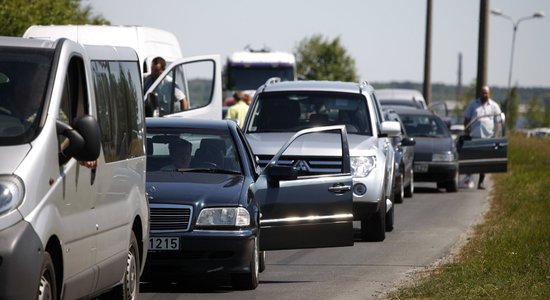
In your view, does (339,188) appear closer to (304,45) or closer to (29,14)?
(29,14)

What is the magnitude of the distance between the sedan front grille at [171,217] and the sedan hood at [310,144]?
4782 millimetres

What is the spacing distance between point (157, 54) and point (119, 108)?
51.3 ft

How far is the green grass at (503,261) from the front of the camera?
40.9 feet

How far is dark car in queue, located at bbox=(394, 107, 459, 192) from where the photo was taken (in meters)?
29.7

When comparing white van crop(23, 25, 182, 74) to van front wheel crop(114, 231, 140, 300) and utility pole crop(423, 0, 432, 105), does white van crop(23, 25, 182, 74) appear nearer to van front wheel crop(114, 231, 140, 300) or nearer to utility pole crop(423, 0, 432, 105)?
van front wheel crop(114, 231, 140, 300)

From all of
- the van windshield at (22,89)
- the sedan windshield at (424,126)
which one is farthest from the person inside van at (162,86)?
the van windshield at (22,89)

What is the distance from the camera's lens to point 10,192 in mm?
8297

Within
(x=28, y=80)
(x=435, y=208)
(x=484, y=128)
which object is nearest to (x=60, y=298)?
(x=28, y=80)

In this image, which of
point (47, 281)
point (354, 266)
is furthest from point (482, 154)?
point (47, 281)

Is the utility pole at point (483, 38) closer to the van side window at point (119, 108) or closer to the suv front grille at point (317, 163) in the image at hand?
the suv front grille at point (317, 163)

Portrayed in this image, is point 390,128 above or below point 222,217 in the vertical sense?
below

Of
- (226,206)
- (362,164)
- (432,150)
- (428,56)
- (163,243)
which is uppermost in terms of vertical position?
(226,206)

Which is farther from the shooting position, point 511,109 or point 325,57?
point 511,109

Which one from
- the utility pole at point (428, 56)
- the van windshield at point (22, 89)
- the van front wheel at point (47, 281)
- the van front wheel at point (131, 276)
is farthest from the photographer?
the utility pole at point (428, 56)
